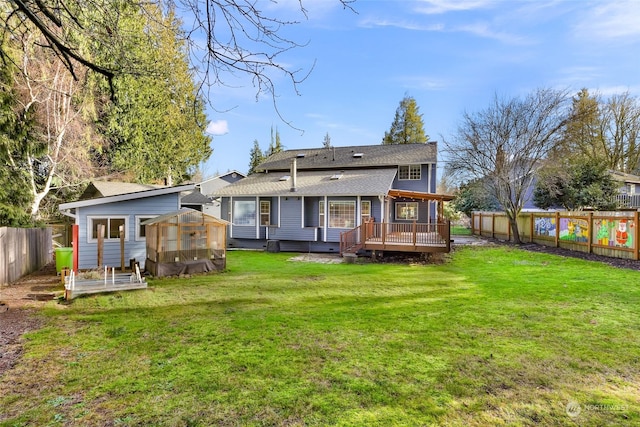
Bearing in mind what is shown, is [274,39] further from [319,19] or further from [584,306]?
[584,306]

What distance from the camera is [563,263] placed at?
37.2ft

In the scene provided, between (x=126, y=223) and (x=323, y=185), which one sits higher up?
(x=323, y=185)

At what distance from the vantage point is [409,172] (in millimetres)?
18672

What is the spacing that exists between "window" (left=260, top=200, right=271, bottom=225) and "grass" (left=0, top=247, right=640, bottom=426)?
9.15 meters

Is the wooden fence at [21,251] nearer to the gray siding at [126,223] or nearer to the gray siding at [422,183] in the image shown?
the gray siding at [126,223]

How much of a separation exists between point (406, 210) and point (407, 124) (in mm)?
24959

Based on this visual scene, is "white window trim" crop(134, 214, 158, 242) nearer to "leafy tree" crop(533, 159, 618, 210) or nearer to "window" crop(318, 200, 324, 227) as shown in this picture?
"window" crop(318, 200, 324, 227)

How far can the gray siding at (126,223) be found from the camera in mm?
9961

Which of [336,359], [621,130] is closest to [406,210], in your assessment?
[336,359]

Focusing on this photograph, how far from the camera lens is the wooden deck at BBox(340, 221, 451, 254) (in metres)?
12.4

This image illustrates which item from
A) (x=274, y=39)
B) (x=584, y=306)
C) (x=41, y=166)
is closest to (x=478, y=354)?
(x=584, y=306)

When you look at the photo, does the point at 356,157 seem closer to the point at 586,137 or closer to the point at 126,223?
the point at 126,223

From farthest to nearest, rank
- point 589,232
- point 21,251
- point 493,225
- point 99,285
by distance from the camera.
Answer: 1. point 493,225
2. point 589,232
3. point 21,251
4. point 99,285

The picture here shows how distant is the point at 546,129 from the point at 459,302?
15.1m
